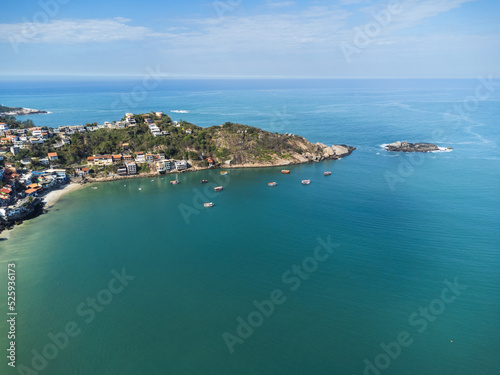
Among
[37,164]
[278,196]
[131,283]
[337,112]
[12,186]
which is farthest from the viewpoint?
[337,112]

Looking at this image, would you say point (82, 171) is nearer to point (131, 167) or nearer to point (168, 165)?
point (131, 167)

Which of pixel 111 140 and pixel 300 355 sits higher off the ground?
pixel 111 140

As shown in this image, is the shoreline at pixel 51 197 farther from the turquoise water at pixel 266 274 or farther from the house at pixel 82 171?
the house at pixel 82 171

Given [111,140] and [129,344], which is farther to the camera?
[111,140]

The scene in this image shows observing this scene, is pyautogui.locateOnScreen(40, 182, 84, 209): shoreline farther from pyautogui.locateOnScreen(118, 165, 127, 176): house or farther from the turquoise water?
pyautogui.locateOnScreen(118, 165, 127, 176): house

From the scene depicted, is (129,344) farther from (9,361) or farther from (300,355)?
(300,355)

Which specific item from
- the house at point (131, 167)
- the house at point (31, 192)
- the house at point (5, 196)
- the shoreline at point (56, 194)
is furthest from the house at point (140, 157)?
the house at point (5, 196)

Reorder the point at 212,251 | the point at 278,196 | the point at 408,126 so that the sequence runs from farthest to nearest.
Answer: the point at 408,126, the point at 278,196, the point at 212,251

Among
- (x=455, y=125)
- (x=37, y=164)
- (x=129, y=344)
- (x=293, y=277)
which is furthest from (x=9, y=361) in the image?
(x=455, y=125)
